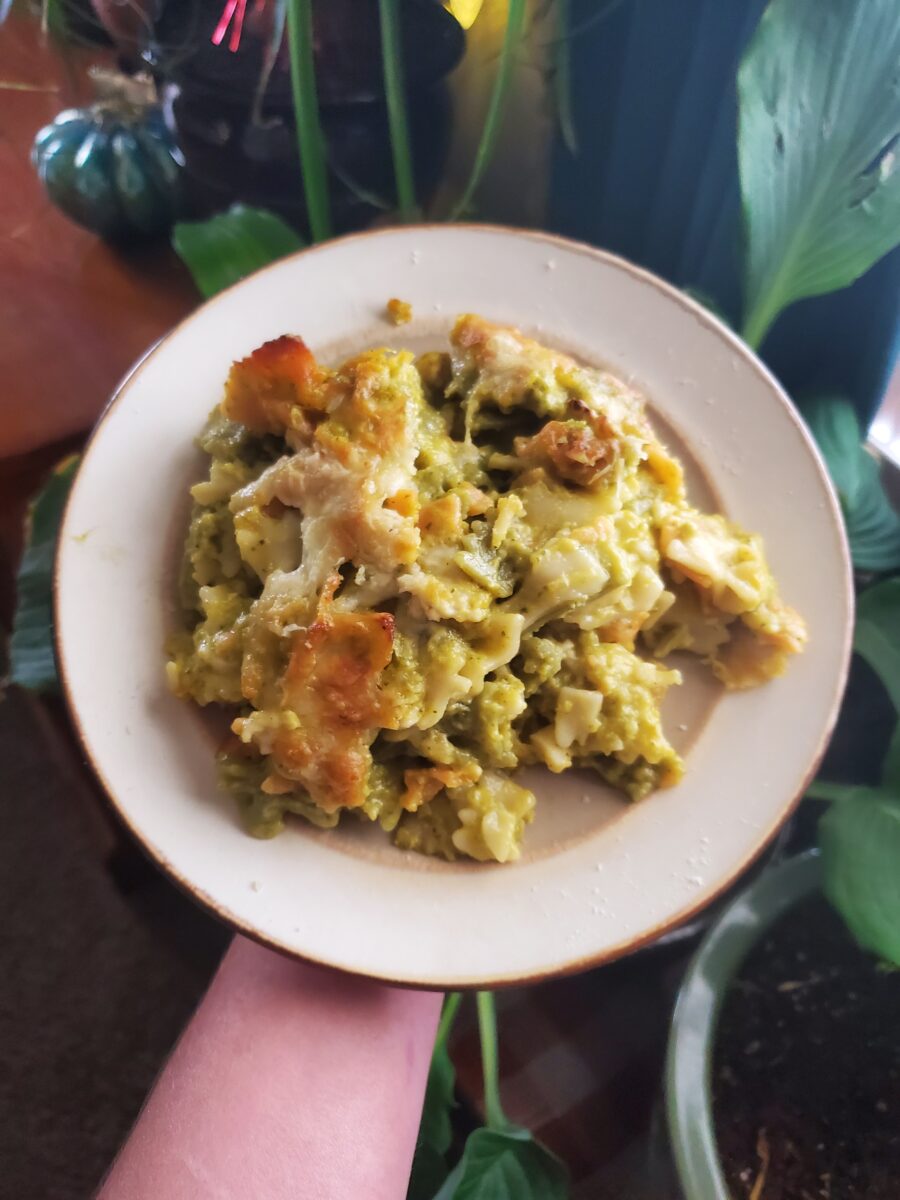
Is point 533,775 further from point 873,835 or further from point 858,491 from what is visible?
point 858,491

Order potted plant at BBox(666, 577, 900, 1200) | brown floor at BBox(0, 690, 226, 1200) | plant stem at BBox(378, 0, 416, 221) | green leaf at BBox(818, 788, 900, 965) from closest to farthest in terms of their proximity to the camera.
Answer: green leaf at BBox(818, 788, 900, 965), potted plant at BBox(666, 577, 900, 1200), plant stem at BBox(378, 0, 416, 221), brown floor at BBox(0, 690, 226, 1200)

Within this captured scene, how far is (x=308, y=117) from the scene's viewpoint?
124 centimetres

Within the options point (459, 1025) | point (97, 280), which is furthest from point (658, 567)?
point (97, 280)

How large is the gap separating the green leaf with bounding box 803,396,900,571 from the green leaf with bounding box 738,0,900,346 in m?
0.17

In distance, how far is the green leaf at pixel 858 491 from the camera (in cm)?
129

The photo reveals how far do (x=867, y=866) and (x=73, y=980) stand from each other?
4.67ft

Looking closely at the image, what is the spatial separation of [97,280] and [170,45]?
1.18 feet

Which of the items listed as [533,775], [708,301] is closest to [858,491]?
[708,301]

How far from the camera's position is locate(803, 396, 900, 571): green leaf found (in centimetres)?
129

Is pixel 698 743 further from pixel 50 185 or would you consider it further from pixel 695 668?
pixel 50 185

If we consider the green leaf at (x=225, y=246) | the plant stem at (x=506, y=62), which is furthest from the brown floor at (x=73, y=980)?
the plant stem at (x=506, y=62)

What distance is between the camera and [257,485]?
0.98 m

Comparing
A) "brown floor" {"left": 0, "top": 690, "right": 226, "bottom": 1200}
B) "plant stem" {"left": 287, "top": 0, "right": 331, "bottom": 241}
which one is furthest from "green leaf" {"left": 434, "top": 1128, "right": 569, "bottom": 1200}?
"plant stem" {"left": 287, "top": 0, "right": 331, "bottom": 241}

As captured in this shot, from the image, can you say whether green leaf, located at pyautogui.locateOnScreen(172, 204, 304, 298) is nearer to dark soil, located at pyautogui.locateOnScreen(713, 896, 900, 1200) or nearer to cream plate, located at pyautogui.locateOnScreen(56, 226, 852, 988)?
cream plate, located at pyautogui.locateOnScreen(56, 226, 852, 988)
